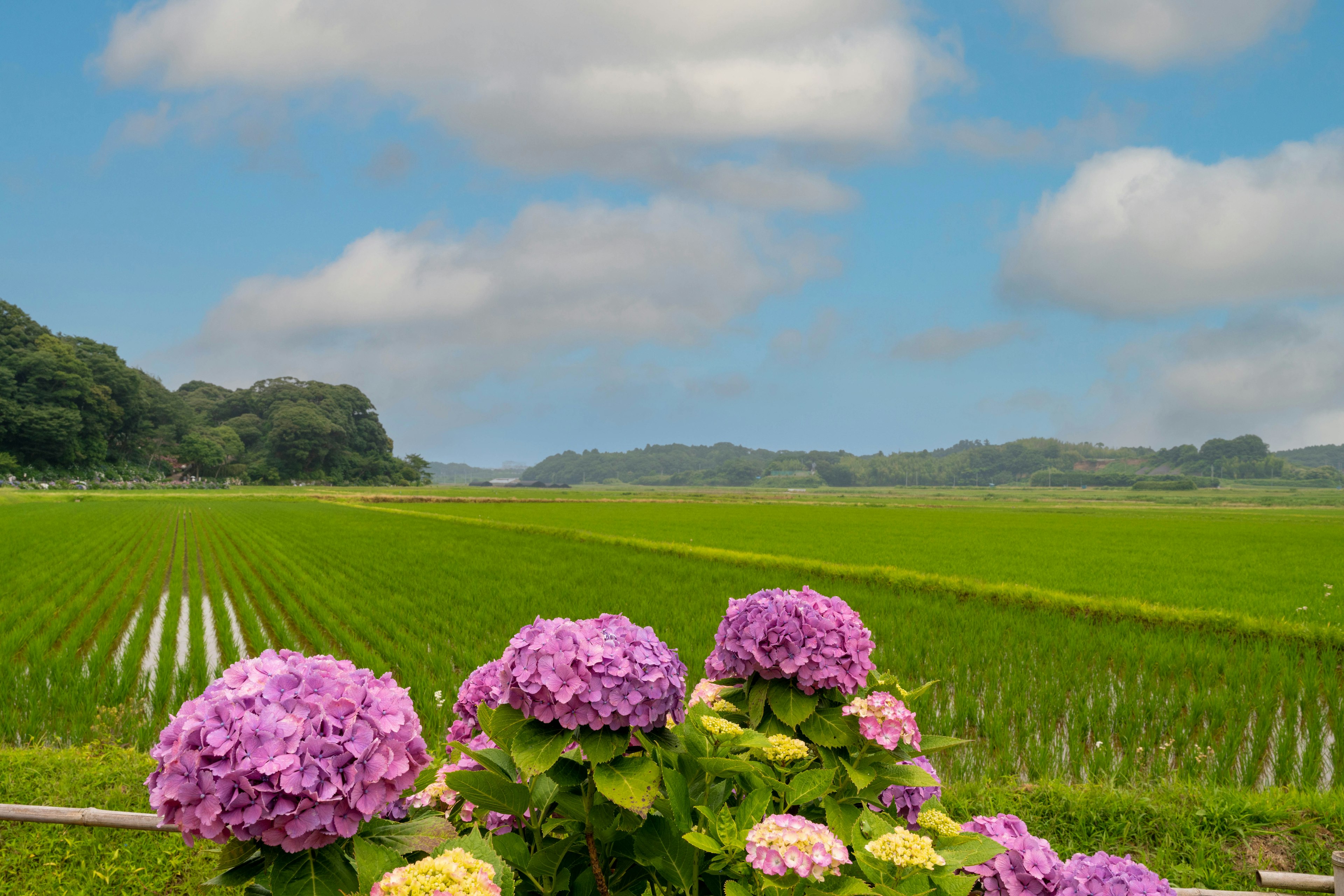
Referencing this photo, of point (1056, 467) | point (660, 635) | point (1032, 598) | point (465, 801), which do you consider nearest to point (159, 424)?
→ point (660, 635)

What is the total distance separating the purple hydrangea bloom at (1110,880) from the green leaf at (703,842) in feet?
2.90

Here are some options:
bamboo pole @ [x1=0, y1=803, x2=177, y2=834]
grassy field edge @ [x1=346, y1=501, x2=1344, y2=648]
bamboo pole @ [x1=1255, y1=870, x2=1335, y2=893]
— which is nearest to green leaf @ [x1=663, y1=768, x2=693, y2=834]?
bamboo pole @ [x1=1255, y1=870, x2=1335, y2=893]

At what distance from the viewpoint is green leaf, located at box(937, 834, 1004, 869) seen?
5.46ft

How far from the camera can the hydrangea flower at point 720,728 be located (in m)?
1.97

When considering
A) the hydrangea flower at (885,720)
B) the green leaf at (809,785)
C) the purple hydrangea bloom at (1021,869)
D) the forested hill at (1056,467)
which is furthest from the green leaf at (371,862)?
the forested hill at (1056,467)

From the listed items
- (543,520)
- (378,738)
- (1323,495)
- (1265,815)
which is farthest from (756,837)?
(1323,495)

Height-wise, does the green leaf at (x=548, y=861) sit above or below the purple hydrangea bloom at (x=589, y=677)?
below

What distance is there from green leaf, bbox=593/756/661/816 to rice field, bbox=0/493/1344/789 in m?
4.09

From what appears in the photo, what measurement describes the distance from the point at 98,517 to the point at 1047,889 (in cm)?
3952

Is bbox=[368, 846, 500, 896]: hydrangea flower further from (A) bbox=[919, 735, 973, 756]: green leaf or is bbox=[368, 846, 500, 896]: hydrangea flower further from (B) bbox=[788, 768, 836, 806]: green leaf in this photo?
(A) bbox=[919, 735, 973, 756]: green leaf

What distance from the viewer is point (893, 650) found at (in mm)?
8430

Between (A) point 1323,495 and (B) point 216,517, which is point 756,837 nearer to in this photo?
(B) point 216,517

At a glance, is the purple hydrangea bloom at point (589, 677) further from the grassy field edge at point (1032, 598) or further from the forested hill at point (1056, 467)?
the forested hill at point (1056, 467)

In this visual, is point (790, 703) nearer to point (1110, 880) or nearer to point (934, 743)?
point (934, 743)
